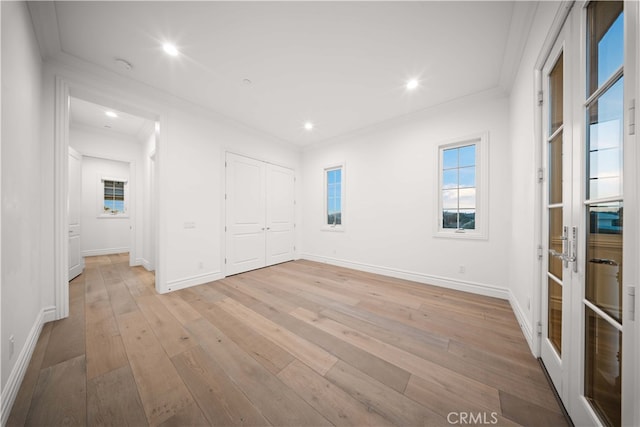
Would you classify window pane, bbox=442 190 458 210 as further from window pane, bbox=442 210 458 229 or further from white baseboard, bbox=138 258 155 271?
white baseboard, bbox=138 258 155 271

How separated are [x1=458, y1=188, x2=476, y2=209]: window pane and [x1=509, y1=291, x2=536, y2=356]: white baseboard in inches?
50.2

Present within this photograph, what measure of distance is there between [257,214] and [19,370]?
3.13 m

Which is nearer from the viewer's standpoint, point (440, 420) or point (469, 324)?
point (440, 420)

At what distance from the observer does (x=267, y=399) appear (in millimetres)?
1254

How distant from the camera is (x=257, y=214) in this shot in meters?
4.24

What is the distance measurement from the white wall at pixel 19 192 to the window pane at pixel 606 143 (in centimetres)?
312

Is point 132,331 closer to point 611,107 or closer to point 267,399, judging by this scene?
point 267,399

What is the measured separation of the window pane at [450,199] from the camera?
10.5 feet

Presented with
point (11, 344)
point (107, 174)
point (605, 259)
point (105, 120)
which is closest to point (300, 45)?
point (605, 259)

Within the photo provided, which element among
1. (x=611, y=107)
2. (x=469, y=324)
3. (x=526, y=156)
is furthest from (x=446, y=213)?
(x=611, y=107)

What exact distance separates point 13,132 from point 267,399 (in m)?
2.43

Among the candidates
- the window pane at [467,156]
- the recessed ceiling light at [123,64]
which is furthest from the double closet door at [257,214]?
the window pane at [467,156]

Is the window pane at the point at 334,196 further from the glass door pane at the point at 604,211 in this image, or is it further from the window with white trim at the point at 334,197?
the glass door pane at the point at 604,211

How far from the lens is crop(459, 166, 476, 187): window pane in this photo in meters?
3.06
